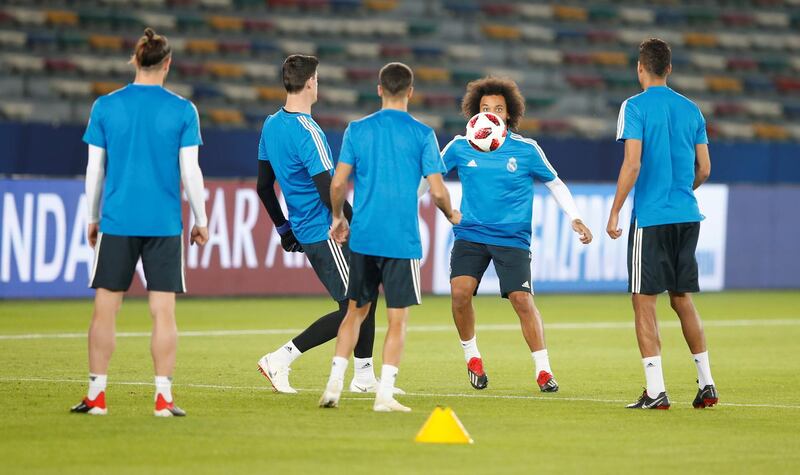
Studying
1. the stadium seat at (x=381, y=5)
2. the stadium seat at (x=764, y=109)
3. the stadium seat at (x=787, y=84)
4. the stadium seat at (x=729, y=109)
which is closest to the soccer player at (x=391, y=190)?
the stadium seat at (x=381, y=5)

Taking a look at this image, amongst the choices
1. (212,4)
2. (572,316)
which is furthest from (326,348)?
(212,4)

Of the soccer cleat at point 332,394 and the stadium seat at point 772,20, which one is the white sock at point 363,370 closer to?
the soccer cleat at point 332,394

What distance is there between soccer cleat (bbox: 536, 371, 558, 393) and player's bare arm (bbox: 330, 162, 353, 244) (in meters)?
2.24

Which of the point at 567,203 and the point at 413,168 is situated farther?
the point at 567,203

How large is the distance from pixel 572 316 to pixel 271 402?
359 inches

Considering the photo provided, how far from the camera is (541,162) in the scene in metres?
11.2

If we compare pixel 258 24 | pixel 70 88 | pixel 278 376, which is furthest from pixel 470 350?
pixel 258 24

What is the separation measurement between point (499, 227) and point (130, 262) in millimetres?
3322

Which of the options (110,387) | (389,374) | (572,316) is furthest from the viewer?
(572,316)

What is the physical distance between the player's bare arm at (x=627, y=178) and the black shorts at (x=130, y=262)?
9.34 feet

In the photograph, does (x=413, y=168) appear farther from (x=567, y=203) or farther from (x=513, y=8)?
(x=513, y=8)

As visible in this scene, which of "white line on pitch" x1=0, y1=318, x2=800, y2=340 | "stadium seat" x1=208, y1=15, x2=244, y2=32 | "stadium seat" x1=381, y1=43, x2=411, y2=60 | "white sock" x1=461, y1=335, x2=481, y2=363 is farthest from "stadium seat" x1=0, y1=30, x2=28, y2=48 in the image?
"white sock" x1=461, y1=335, x2=481, y2=363

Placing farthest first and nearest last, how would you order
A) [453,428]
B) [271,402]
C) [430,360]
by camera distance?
[430,360]
[271,402]
[453,428]

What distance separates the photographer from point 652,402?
9898 mm
